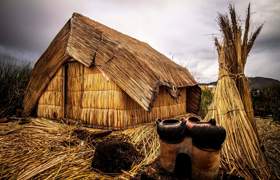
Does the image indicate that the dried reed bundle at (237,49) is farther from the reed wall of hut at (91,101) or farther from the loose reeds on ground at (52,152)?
the reed wall of hut at (91,101)

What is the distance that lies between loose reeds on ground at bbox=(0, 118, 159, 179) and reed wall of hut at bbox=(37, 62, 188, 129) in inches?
32.7

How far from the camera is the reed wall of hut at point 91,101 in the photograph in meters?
5.39

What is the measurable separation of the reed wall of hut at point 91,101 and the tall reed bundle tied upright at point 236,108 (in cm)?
281

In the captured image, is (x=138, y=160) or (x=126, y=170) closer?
(x=126, y=170)

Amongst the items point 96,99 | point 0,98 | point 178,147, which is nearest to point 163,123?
point 178,147

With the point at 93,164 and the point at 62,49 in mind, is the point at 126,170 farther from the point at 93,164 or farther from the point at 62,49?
the point at 62,49

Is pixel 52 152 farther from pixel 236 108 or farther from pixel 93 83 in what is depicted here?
pixel 236 108

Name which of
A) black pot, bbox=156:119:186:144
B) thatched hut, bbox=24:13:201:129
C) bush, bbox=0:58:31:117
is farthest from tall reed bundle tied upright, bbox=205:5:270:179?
bush, bbox=0:58:31:117

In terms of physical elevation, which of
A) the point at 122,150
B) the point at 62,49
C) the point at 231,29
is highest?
the point at 62,49

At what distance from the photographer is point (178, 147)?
1.97 meters

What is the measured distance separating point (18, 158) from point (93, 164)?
1314mm

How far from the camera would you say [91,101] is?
5809 mm

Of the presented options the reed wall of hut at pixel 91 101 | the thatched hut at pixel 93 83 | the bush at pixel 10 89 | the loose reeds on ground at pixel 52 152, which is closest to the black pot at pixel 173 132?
the loose reeds on ground at pixel 52 152

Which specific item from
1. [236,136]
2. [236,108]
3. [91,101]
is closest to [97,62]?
[91,101]
